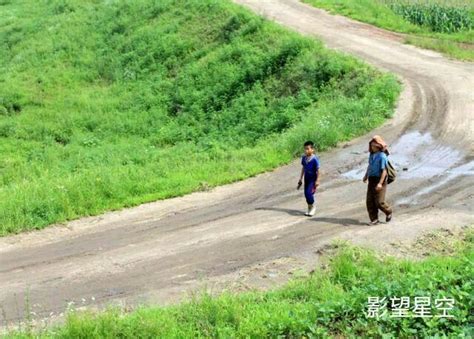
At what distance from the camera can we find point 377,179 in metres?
11.2

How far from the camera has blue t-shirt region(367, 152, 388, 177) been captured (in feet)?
36.4

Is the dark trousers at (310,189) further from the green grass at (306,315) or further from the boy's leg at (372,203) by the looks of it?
the green grass at (306,315)

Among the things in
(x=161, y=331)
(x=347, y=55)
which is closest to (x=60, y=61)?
(x=347, y=55)

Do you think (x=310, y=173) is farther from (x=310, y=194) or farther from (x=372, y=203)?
(x=372, y=203)

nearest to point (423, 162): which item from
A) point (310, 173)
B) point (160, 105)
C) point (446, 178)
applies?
point (446, 178)

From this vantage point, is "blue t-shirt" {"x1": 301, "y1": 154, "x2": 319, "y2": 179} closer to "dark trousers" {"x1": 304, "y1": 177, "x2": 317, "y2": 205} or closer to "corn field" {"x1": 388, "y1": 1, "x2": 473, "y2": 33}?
"dark trousers" {"x1": 304, "y1": 177, "x2": 317, "y2": 205}

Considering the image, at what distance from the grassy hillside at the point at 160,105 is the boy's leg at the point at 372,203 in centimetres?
436

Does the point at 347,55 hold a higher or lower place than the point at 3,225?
higher

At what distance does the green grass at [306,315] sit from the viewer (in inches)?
311

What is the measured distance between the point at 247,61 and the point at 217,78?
4.38 feet

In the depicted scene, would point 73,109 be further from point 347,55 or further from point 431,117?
point 431,117

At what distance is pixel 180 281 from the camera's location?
393 inches

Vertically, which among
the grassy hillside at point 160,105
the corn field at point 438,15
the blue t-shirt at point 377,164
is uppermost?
the corn field at point 438,15

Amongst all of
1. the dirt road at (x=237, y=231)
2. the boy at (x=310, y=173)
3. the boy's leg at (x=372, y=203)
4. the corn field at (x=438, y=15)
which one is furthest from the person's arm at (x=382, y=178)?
the corn field at (x=438, y=15)
